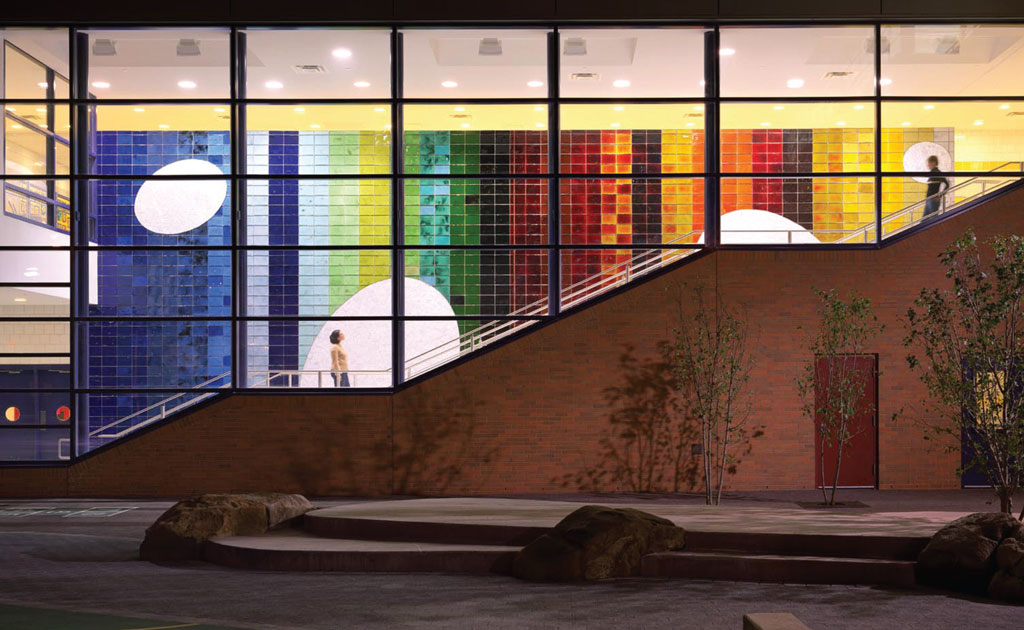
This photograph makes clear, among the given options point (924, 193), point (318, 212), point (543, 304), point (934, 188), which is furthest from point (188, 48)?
point (934, 188)

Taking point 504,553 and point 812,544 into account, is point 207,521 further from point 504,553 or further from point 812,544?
point 812,544

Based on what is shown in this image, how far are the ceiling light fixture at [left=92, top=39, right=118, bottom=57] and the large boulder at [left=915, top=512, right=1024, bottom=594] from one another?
1548 centimetres

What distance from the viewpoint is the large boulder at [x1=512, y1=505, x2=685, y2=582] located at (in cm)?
1026

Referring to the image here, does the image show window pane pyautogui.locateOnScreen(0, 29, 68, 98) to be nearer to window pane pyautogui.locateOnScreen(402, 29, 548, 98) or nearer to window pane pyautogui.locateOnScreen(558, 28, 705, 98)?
window pane pyautogui.locateOnScreen(402, 29, 548, 98)

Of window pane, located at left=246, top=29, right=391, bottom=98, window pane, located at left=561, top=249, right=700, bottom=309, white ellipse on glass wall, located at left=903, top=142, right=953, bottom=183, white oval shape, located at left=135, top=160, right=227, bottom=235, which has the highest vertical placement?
window pane, located at left=246, top=29, right=391, bottom=98

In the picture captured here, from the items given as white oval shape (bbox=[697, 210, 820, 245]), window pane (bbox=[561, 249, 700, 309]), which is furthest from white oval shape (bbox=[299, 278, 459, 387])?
white oval shape (bbox=[697, 210, 820, 245])

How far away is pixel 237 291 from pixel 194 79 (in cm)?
390

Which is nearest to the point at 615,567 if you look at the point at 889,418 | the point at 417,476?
the point at 417,476

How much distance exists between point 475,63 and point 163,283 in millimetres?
6702

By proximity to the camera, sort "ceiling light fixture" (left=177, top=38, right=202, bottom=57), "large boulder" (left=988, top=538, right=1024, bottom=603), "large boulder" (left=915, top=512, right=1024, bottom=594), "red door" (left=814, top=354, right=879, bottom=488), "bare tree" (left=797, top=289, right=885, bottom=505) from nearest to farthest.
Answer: "large boulder" (left=988, top=538, right=1024, bottom=603) → "large boulder" (left=915, top=512, right=1024, bottom=594) → "bare tree" (left=797, top=289, right=885, bottom=505) → "red door" (left=814, top=354, right=879, bottom=488) → "ceiling light fixture" (left=177, top=38, right=202, bottom=57)

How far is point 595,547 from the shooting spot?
34.0ft

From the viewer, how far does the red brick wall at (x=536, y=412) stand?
17703 millimetres

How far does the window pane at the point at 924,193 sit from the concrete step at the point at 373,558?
1042 centimetres

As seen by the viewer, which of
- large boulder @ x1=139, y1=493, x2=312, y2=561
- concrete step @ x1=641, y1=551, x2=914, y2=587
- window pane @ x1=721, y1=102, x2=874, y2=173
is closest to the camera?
concrete step @ x1=641, y1=551, x2=914, y2=587
